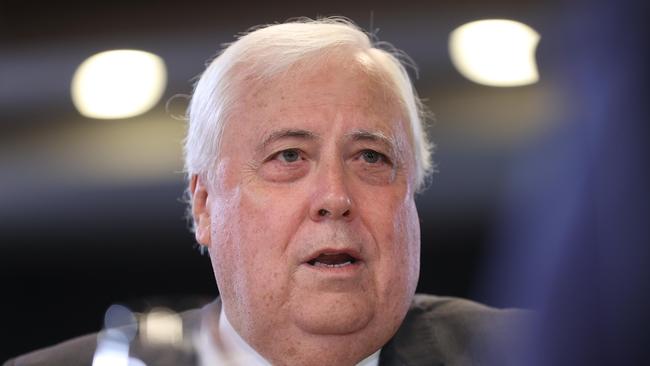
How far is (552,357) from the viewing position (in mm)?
1769

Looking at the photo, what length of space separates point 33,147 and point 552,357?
133 cm

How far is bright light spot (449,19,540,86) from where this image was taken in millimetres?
2133

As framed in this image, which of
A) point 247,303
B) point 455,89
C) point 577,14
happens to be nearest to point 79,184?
point 247,303

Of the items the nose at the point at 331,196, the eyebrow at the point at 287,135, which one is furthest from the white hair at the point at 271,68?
the nose at the point at 331,196

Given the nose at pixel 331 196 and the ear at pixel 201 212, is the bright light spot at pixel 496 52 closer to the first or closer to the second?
the nose at pixel 331 196

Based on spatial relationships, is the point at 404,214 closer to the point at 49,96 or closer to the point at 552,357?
the point at 552,357

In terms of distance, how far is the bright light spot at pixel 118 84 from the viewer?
216cm

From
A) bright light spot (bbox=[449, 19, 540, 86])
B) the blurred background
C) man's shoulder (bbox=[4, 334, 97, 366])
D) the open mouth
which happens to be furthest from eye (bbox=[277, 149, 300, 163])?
man's shoulder (bbox=[4, 334, 97, 366])

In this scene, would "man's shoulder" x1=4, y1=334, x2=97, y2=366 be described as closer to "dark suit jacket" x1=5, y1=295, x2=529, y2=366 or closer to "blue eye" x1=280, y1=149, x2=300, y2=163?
"dark suit jacket" x1=5, y1=295, x2=529, y2=366

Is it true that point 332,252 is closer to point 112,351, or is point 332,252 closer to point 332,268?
point 332,268

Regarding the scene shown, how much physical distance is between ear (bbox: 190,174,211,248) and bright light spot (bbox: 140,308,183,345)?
208 millimetres

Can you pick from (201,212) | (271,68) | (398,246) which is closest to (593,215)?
(398,246)

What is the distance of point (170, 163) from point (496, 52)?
2.77ft

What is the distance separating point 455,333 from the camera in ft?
6.66
